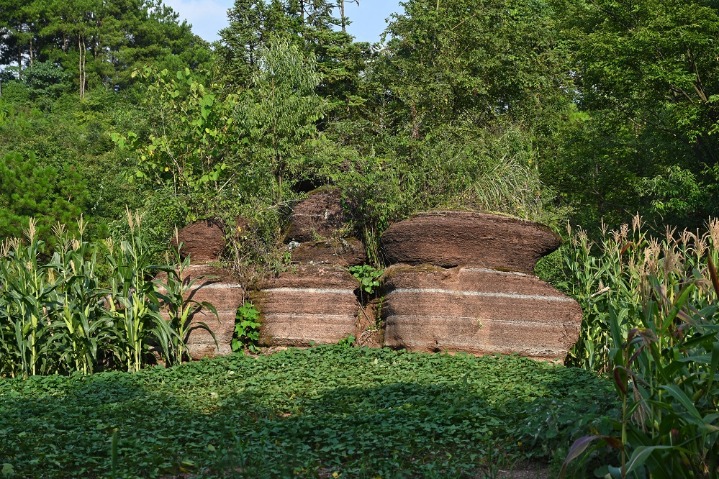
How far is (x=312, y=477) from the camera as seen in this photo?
5.00 meters

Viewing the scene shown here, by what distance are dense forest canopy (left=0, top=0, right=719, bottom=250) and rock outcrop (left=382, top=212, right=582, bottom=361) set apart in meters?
1.02

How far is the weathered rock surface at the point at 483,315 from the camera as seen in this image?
9.97 metres

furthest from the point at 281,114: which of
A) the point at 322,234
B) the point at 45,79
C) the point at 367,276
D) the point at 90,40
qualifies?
the point at 90,40

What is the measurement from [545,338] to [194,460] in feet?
18.5

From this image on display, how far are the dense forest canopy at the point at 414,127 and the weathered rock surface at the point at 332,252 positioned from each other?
0.36 m

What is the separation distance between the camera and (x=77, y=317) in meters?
9.41

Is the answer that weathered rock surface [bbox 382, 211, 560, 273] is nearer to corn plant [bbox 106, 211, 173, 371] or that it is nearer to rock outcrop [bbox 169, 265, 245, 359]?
rock outcrop [bbox 169, 265, 245, 359]

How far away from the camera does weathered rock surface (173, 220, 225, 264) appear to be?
1114cm

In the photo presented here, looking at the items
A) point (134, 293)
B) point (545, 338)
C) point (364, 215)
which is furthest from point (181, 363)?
point (545, 338)

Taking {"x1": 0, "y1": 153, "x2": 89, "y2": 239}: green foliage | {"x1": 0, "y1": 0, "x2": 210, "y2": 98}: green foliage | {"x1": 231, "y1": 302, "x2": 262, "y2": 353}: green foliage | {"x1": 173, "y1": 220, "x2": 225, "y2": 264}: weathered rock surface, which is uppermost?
{"x1": 0, "y1": 0, "x2": 210, "y2": 98}: green foliage

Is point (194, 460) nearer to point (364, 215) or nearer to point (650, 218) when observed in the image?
point (364, 215)

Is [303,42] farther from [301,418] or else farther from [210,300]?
[301,418]

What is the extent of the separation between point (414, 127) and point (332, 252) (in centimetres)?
545

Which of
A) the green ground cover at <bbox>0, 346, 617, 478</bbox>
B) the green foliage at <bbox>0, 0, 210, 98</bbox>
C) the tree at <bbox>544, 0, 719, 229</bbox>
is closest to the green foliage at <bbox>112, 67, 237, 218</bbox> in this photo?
the green ground cover at <bbox>0, 346, 617, 478</bbox>
